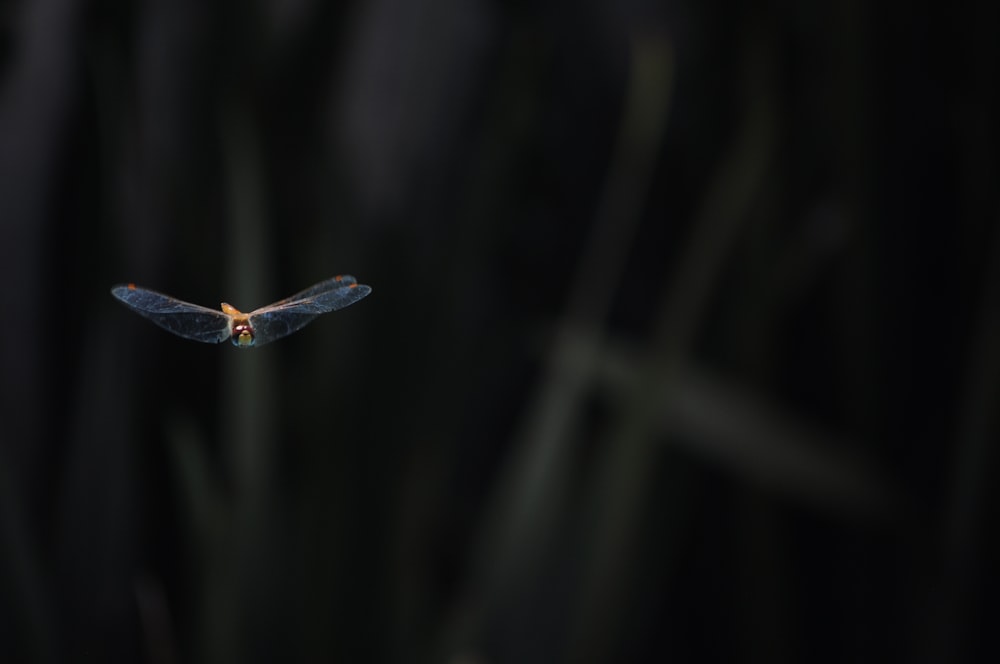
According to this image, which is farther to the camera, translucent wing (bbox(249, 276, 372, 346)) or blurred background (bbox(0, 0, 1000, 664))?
blurred background (bbox(0, 0, 1000, 664))

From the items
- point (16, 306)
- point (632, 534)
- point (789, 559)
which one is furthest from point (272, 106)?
point (789, 559)

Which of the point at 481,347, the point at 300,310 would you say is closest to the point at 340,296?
the point at 300,310

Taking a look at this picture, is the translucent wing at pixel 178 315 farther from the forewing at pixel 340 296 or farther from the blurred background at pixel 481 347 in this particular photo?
the blurred background at pixel 481 347

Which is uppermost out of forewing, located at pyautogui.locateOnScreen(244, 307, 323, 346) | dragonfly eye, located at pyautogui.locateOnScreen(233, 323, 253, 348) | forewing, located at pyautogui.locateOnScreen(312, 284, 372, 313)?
forewing, located at pyautogui.locateOnScreen(312, 284, 372, 313)

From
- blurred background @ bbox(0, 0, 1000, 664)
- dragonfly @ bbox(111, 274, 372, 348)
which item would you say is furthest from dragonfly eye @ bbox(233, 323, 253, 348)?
blurred background @ bbox(0, 0, 1000, 664)

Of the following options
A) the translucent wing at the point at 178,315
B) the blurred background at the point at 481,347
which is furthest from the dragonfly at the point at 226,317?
the blurred background at the point at 481,347

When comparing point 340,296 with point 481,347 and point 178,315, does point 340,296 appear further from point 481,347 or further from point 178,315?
point 481,347

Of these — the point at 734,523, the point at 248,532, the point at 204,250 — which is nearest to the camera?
the point at 248,532

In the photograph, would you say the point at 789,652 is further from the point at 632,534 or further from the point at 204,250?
the point at 204,250

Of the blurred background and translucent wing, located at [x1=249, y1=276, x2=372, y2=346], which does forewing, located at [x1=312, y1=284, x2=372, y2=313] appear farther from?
the blurred background
